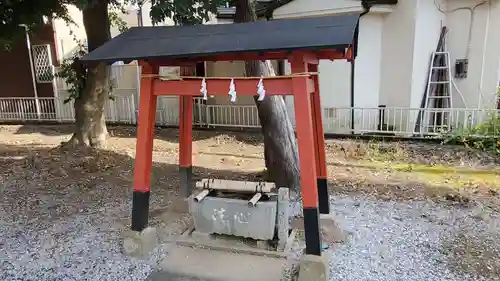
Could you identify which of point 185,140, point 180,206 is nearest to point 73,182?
point 180,206

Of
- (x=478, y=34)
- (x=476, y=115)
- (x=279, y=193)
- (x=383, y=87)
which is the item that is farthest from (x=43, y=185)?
(x=478, y=34)

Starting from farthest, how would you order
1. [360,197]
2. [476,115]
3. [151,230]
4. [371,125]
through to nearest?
[371,125] → [476,115] → [360,197] → [151,230]

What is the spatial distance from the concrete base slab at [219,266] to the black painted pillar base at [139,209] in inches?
19.7

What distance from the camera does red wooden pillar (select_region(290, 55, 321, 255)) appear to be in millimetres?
3523

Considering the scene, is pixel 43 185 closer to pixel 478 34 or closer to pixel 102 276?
pixel 102 276

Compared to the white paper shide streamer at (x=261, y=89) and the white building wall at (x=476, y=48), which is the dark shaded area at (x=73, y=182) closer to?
the white paper shide streamer at (x=261, y=89)

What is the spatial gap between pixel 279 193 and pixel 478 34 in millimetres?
7938

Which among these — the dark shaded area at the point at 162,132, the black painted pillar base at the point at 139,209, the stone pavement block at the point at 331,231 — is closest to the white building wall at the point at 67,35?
the dark shaded area at the point at 162,132

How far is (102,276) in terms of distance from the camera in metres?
3.90

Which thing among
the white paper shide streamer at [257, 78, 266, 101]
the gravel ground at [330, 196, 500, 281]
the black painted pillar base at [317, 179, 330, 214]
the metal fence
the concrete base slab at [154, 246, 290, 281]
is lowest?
the gravel ground at [330, 196, 500, 281]

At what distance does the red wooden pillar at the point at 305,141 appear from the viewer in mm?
3523

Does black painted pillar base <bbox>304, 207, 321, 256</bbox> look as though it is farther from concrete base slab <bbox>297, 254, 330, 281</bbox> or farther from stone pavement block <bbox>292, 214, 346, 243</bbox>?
stone pavement block <bbox>292, 214, 346, 243</bbox>

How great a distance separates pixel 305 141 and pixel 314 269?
4.09 ft

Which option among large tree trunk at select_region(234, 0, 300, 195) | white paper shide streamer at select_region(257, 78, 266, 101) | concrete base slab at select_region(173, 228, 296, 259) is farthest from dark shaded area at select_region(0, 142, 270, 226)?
white paper shide streamer at select_region(257, 78, 266, 101)
